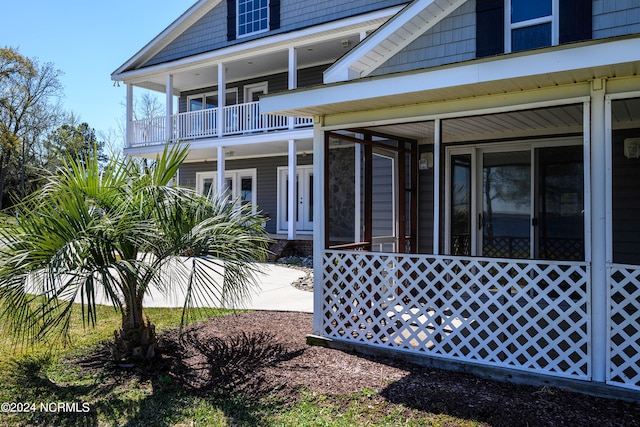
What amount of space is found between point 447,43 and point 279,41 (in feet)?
19.9

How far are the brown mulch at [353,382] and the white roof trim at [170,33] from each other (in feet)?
40.1

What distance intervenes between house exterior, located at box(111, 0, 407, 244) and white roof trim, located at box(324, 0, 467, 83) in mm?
3855

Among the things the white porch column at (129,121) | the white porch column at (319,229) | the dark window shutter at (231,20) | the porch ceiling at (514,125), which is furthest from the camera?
the white porch column at (129,121)

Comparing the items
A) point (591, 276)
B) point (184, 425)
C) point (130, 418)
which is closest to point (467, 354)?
point (591, 276)

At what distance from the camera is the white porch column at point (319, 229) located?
5324mm

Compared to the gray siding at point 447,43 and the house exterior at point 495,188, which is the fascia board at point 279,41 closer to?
the gray siding at point 447,43

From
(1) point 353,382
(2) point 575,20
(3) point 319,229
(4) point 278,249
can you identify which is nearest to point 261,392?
(1) point 353,382

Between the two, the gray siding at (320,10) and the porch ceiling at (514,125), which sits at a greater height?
the gray siding at (320,10)

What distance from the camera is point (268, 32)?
537 inches

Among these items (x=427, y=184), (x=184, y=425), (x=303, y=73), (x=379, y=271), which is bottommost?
(x=184, y=425)

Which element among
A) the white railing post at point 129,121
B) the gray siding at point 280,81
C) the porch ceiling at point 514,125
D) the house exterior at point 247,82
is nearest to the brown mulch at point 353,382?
the porch ceiling at point 514,125

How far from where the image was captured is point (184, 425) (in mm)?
3463

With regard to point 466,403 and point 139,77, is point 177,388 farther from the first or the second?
point 139,77

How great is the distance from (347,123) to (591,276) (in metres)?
2.72
